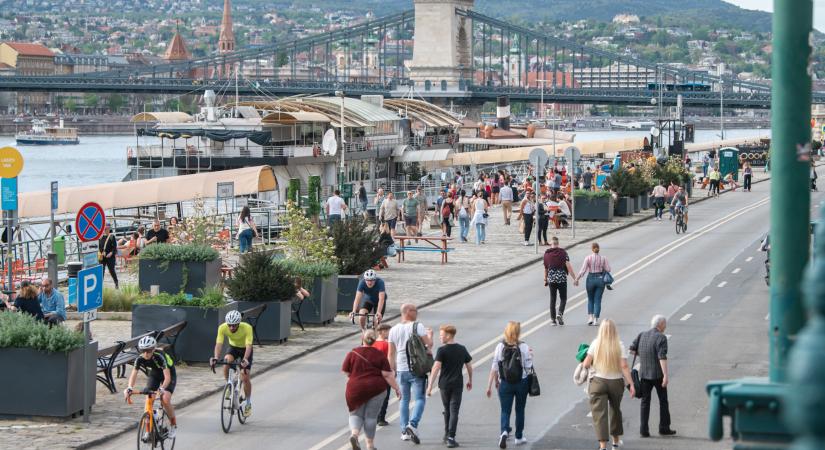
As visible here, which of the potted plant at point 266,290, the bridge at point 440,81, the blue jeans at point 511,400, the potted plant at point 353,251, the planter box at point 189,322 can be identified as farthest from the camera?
the bridge at point 440,81

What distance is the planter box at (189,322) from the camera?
805 inches

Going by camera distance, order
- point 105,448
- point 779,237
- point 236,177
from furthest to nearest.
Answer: point 236,177, point 105,448, point 779,237

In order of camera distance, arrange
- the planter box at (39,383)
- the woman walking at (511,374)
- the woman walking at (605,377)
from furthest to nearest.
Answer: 1. the planter box at (39,383)
2. the woman walking at (511,374)
3. the woman walking at (605,377)

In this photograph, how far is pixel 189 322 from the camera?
2055cm

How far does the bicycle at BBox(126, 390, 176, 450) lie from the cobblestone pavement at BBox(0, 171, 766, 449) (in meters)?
1.22

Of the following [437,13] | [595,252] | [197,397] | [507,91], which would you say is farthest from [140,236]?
[437,13]

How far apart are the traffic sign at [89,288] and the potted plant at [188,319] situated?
3582 mm

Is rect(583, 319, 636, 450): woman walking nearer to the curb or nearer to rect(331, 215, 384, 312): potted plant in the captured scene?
the curb

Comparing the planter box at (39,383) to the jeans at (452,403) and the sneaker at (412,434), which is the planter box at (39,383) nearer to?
the sneaker at (412,434)

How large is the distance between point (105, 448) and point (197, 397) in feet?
10.1

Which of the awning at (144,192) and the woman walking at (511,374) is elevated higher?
the awning at (144,192)

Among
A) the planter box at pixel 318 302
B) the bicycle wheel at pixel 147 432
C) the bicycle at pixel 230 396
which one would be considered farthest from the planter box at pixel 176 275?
the bicycle wheel at pixel 147 432

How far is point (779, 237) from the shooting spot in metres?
5.02

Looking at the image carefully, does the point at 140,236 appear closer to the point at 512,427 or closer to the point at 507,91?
the point at 512,427
